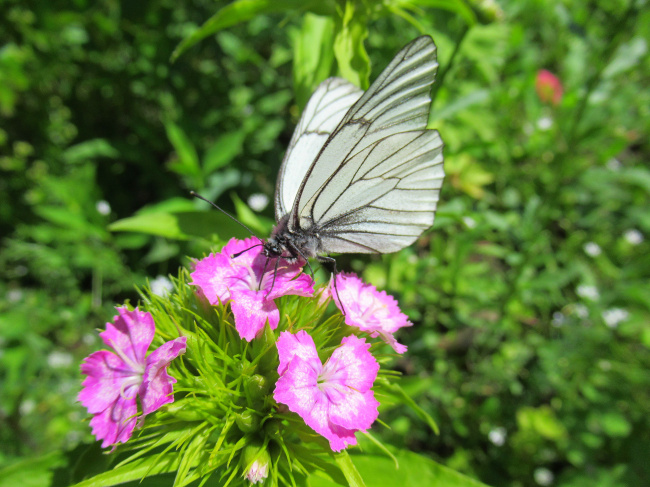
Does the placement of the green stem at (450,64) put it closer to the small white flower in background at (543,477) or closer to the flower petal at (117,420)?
the flower petal at (117,420)

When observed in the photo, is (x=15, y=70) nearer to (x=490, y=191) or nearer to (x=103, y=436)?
(x=103, y=436)

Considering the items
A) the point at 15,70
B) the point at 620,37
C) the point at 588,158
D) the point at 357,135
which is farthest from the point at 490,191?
the point at 15,70

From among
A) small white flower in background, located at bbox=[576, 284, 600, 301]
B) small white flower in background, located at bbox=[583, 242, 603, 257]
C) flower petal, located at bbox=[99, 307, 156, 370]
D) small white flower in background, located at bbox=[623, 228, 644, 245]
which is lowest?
small white flower in background, located at bbox=[623, 228, 644, 245]

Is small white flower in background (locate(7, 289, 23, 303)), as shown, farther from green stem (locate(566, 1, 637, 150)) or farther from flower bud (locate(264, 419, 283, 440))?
green stem (locate(566, 1, 637, 150))

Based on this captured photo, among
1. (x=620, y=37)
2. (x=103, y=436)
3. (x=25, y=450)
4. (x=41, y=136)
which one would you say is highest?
(x=41, y=136)

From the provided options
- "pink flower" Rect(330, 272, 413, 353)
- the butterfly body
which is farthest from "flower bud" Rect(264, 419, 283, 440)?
the butterfly body

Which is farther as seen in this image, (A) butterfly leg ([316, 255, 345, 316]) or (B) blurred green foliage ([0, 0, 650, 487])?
(B) blurred green foliage ([0, 0, 650, 487])
